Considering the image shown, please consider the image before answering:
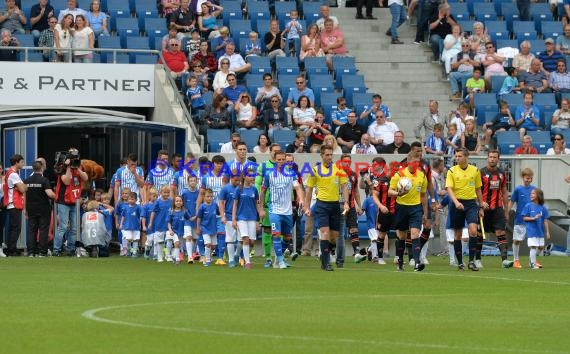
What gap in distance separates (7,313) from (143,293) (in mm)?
→ 2933

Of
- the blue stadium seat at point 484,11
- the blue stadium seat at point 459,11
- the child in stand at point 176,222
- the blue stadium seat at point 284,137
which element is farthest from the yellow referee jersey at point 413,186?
the blue stadium seat at point 484,11

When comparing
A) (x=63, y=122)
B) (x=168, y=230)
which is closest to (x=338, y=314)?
(x=168, y=230)

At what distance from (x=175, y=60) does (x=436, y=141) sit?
20.0 ft

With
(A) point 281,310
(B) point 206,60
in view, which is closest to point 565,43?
(B) point 206,60

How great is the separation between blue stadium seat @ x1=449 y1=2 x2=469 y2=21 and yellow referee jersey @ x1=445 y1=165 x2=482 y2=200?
14242mm

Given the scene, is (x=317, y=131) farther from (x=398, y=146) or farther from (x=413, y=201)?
(x=413, y=201)

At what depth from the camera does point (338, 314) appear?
1458 cm

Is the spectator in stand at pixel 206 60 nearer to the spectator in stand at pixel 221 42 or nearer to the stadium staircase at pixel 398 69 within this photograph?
the spectator in stand at pixel 221 42

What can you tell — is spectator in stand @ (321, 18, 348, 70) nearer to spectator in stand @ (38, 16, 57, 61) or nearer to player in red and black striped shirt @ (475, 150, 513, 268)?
spectator in stand @ (38, 16, 57, 61)

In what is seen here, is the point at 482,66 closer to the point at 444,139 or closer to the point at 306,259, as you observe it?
the point at 444,139

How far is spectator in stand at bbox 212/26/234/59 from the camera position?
106ft

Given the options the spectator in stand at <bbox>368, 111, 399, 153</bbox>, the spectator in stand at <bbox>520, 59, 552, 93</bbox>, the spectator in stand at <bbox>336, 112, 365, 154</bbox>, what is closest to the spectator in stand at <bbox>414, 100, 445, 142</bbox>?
the spectator in stand at <bbox>368, 111, 399, 153</bbox>

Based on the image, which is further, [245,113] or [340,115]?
[340,115]

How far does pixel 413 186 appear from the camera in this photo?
22.2m
